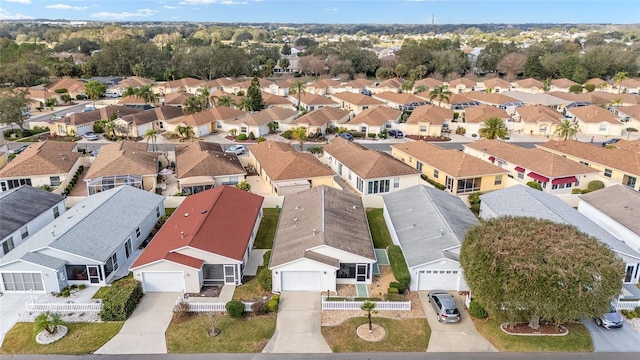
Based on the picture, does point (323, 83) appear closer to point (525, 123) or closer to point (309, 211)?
point (525, 123)

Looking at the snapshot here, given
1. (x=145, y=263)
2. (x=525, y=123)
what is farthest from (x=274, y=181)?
(x=525, y=123)

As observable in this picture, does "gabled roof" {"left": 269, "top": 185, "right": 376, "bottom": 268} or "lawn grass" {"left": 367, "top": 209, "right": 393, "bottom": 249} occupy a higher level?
"gabled roof" {"left": 269, "top": 185, "right": 376, "bottom": 268}

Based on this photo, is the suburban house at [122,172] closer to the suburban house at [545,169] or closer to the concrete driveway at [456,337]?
the concrete driveway at [456,337]

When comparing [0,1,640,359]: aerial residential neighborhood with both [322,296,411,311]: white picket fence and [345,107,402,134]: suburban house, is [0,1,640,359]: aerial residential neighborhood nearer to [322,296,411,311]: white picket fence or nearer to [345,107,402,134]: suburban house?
[322,296,411,311]: white picket fence

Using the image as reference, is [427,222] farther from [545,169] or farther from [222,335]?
[545,169]

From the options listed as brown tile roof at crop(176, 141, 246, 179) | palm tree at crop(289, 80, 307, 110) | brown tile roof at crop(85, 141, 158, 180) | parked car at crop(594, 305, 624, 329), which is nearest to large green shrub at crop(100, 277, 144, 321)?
brown tile roof at crop(176, 141, 246, 179)

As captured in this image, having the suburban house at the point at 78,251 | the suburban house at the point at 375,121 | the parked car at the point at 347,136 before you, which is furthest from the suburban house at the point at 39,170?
the suburban house at the point at 375,121
